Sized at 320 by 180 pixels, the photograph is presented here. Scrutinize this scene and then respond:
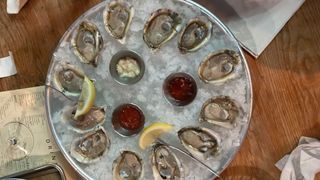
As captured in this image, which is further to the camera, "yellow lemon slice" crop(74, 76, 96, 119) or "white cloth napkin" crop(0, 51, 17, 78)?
"white cloth napkin" crop(0, 51, 17, 78)

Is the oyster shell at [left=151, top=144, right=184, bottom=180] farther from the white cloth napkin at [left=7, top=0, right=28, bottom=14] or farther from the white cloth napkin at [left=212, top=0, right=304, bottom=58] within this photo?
the white cloth napkin at [left=7, top=0, right=28, bottom=14]

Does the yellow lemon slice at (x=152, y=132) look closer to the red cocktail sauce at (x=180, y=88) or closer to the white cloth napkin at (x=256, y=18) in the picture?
the red cocktail sauce at (x=180, y=88)

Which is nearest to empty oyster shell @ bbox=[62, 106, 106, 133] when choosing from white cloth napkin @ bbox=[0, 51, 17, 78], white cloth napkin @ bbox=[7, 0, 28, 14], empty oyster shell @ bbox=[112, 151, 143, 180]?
empty oyster shell @ bbox=[112, 151, 143, 180]

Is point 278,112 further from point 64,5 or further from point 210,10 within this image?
point 64,5

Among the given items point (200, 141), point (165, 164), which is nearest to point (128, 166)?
point (165, 164)

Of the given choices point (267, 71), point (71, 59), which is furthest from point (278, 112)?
point (71, 59)

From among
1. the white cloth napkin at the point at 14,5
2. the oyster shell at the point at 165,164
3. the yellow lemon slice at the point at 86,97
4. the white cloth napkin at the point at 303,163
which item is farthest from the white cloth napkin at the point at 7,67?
the white cloth napkin at the point at 303,163
